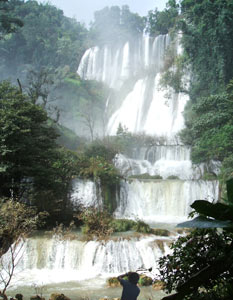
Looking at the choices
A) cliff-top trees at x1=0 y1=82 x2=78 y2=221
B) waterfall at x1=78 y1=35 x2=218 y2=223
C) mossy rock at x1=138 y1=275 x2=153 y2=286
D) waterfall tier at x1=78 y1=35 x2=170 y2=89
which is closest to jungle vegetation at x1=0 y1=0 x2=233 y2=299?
cliff-top trees at x1=0 y1=82 x2=78 y2=221

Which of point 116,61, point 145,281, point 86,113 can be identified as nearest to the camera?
point 145,281

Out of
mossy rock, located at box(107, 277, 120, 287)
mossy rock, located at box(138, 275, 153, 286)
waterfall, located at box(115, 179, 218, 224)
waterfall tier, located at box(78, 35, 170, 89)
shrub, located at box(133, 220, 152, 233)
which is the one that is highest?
waterfall tier, located at box(78, 35, 170, 89)

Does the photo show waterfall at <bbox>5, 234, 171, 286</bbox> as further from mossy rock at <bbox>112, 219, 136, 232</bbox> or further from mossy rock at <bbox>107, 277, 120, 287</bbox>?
mossy rock at <bbox>112, 219, 136, 232</bbox>

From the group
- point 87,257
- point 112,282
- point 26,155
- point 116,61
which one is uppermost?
point 116,61

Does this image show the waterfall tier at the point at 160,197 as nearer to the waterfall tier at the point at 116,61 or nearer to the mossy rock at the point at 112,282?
the mossy rock at the point at 112,282

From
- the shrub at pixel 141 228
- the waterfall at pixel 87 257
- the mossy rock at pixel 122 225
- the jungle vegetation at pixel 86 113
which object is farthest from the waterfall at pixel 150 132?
the mossy rock at pixel 122 225

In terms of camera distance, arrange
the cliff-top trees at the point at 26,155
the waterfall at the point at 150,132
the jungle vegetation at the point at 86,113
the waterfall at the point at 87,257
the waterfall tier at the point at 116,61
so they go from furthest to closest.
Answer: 1. the waterfall tier at the point at 116,61
2. the waterfall at the point at 150,132
3. the cliff-top trees at the point at 26,155
4. the waterfall at the point at 87,257
5. the jungle vegetation at the point at 86,113

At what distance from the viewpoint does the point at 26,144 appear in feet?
40.5

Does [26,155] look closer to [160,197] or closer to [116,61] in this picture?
[160,197]

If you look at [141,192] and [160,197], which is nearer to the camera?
[160,197]

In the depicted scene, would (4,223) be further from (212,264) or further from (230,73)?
(230,73)

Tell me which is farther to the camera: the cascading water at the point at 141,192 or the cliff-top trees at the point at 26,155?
the cliff-top trees at the point at 26,155

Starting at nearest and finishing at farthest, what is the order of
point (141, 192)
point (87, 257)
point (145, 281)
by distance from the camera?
point (145, 281)
point (87, 257)
point (141, 192)

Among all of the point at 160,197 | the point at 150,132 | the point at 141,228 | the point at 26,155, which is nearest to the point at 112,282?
the point at 141,228
